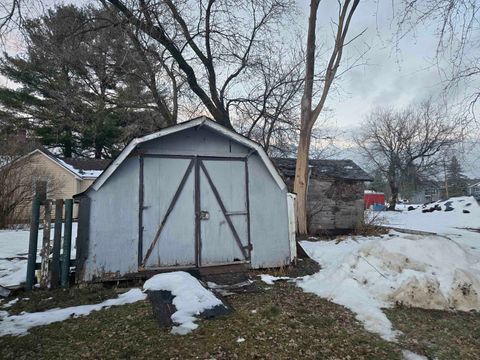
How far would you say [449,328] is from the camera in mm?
4473

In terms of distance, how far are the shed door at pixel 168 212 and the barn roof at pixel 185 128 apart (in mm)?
462

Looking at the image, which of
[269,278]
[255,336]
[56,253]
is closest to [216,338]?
[255,336]

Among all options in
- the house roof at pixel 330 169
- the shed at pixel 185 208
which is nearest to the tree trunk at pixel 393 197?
the house roof at pixel 330 169

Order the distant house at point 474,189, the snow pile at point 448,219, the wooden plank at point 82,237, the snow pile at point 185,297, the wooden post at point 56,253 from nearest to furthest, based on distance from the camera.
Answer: the snow pile at point 185,297 → the wooden post at point 56,253 → the wooden plank at point 82,237 → the snow pile at point 448,219 → the distant house at point 474,189

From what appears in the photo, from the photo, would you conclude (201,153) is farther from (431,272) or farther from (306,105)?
(306,105)

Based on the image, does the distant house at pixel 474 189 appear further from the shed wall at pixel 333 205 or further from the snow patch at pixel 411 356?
the snow patch at pixel 411 356

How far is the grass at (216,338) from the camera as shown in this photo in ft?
12.1

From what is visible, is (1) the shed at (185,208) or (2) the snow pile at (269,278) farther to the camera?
(2) the snow pile at (269,278)

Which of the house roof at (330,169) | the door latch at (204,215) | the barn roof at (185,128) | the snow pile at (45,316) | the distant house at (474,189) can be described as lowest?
the snow pile at (45,316)

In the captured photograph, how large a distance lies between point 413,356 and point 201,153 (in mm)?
5134

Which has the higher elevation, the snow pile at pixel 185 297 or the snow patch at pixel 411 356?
the snow pile at pixel 185 297

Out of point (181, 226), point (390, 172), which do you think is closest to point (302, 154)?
point (181, 226)

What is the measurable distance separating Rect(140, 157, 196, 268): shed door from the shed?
0.02 m

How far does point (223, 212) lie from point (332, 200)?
8726mm
